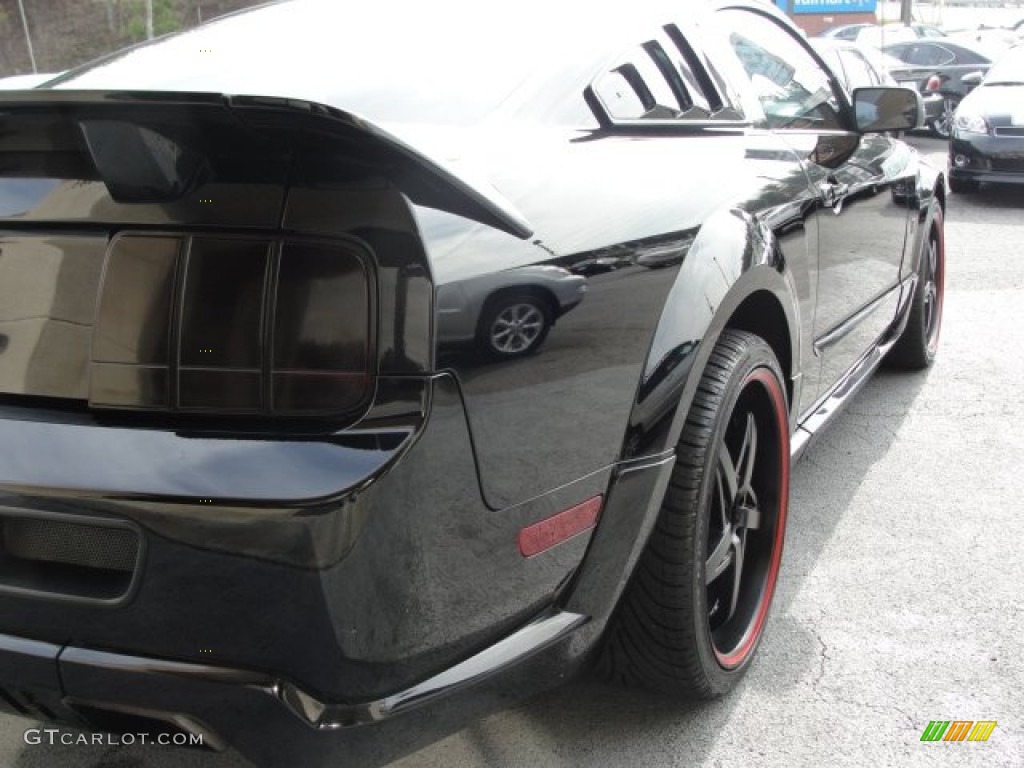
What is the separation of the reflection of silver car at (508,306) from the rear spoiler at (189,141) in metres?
0.11

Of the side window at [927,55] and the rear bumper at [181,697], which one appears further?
the side window at [927,55]

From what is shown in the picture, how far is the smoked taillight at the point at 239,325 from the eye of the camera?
4.93 ft

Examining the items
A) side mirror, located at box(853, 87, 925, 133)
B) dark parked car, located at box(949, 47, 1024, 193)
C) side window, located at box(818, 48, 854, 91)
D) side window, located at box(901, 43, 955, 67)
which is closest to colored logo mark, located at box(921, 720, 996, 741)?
side mirror, located at box(853, 87, 925, 133)

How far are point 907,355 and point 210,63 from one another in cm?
366

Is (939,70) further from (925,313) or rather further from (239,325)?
(239,325)

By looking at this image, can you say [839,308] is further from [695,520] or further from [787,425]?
[695,520]

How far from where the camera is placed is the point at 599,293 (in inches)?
70.9

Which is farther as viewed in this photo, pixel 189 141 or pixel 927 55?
pixel 927 55

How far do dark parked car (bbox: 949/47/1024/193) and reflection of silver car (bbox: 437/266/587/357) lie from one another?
869cm

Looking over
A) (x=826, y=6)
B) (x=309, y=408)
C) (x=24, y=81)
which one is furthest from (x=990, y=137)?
(x=826, y=6)

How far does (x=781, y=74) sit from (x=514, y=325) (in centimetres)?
203

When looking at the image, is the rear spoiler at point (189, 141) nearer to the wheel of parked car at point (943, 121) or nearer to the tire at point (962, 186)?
the tire at point (962, 186)

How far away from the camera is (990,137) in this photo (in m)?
9.20

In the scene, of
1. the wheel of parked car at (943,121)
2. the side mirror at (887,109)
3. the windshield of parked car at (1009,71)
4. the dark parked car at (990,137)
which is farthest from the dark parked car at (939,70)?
the side mirror at (887,109)
